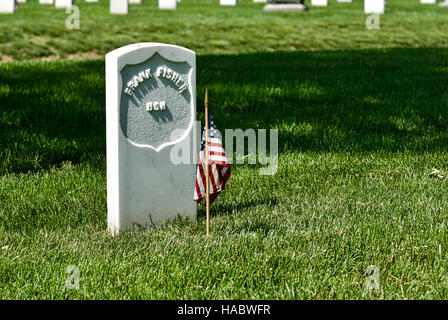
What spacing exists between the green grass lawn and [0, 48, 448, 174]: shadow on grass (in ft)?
0.07

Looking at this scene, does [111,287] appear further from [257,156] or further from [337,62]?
[337,62]

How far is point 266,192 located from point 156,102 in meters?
1.24

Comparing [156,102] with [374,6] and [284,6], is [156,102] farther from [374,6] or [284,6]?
[374,6]

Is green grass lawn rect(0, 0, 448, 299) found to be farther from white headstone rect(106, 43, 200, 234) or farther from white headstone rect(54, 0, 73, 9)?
white headstone rect(54, 0, 73, 9)

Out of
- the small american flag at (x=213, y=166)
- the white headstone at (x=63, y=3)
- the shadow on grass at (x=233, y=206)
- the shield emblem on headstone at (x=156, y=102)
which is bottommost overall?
the shadow on grass at (x=233, y=206)

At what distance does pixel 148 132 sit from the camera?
4.03m

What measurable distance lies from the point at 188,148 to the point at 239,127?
8.10ft

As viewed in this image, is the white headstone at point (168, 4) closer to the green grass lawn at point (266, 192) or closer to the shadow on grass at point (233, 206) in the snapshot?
the green grass lawn at point (266, 192)

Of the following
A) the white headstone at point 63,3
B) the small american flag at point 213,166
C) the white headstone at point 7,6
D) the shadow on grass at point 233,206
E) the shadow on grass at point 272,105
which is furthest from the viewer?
the white headstone at point 63,3

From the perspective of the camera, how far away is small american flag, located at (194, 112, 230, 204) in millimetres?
3890

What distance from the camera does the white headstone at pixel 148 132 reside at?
391 centimetres

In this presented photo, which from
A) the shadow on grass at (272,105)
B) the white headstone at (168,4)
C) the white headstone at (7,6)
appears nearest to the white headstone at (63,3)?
the white headstone at (7,6)

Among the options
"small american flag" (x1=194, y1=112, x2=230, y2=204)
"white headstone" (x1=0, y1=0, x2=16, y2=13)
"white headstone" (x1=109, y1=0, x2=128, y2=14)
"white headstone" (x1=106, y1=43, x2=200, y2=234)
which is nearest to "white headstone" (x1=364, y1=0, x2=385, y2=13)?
"white headstone" (x1=109, y1=0, x2=128, y2=14)

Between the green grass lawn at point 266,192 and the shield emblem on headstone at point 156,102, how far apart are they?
61 centimetres
